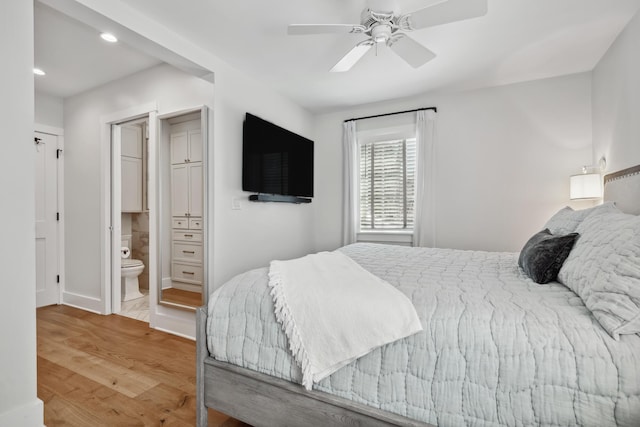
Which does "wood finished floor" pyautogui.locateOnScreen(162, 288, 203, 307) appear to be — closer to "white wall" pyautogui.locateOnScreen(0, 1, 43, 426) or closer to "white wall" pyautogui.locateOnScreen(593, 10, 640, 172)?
"white wall" pyautogui.locateOnScreen(0, 1, 43, 426)

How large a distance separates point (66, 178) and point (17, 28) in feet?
9.33

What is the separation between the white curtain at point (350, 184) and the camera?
4.21m

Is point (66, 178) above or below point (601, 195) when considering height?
above

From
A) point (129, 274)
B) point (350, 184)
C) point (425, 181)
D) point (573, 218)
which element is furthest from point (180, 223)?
point (573, 218)

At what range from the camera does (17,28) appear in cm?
157

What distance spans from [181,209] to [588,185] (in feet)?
13.3

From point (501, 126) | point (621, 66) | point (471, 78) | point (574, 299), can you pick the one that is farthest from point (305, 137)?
point (574, 299)

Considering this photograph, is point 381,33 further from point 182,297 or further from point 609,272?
point 182,297

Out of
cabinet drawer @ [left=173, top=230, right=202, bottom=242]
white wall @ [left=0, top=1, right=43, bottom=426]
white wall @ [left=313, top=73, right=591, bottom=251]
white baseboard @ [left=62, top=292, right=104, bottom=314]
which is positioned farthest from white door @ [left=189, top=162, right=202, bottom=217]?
white wall @ [left=313, top=73, right=591, bottom=251]

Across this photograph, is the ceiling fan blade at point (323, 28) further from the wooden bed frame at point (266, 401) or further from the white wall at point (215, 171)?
the wooden bed frame at point (266, 401)

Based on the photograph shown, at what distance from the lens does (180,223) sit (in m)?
3.53

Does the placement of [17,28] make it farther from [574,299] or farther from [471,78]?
[471,78]

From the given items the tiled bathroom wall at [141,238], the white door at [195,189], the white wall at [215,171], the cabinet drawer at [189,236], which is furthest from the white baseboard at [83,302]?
the white door at [195,189]

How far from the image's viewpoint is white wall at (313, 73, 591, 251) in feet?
10.4
